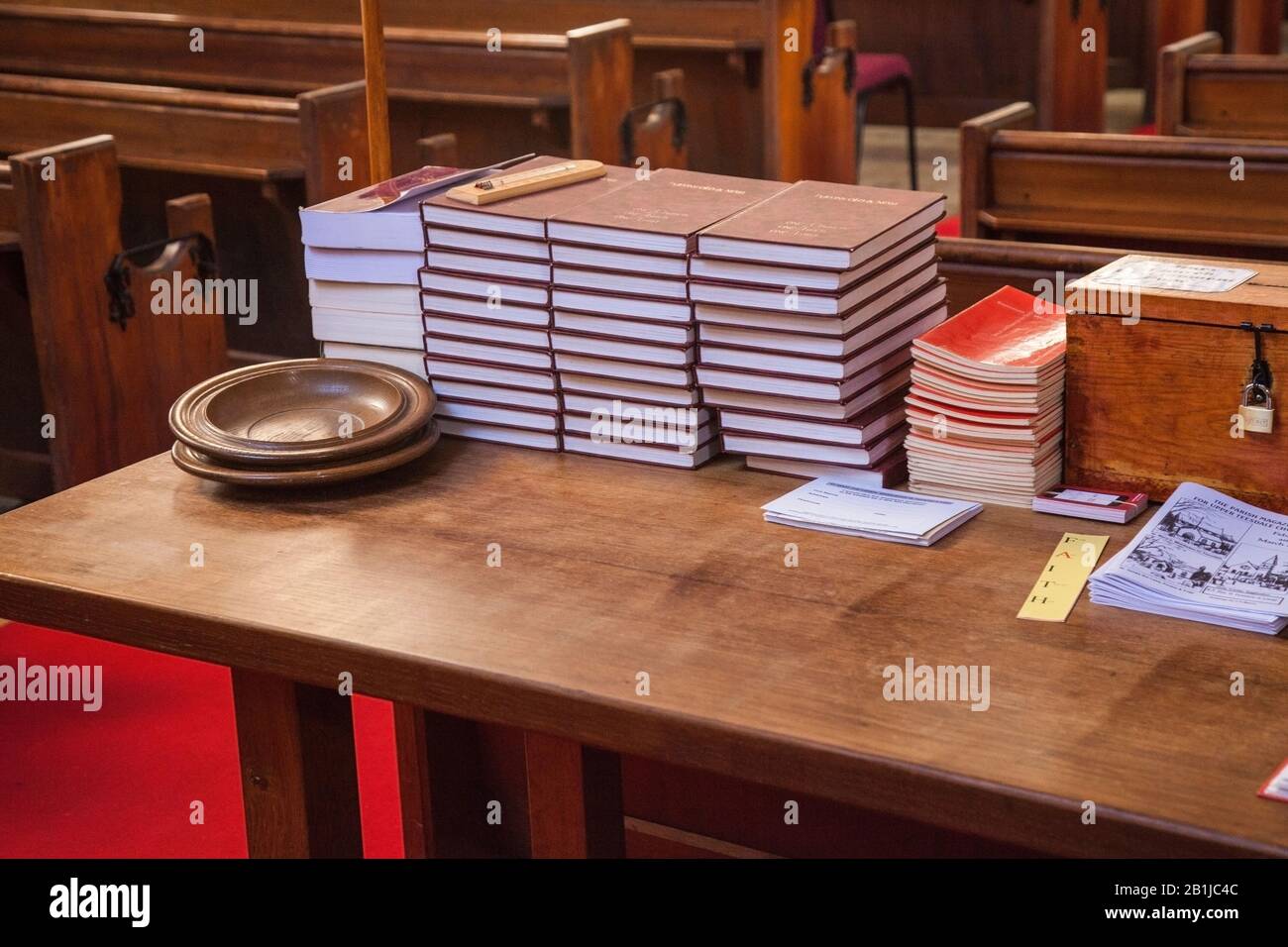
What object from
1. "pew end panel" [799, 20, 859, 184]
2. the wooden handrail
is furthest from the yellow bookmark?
"pew end panel" [799, 20, 859, 184]

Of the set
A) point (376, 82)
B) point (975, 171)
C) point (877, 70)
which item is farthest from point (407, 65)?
point (376, 82)

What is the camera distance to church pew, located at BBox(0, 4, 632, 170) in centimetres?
392

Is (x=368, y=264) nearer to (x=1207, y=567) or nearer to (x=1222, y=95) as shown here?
(x=1207, y=567)

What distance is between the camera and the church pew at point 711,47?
4.45m

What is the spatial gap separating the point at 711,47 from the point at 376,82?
2.77 metres

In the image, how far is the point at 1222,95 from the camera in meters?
3.88

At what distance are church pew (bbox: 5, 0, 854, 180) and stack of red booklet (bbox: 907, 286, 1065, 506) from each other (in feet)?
9.12

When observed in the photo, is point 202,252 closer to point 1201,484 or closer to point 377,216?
point 377,216

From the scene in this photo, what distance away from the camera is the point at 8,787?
2572 millimetres

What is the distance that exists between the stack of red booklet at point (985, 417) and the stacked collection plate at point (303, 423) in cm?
53

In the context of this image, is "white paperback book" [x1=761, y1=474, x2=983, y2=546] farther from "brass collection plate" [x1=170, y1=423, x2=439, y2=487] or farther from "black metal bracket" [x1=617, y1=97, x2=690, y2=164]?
"black metal bracket" [x1=617, y1=97, x2=690, y2=164]

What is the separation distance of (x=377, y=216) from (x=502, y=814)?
0.83 meters
